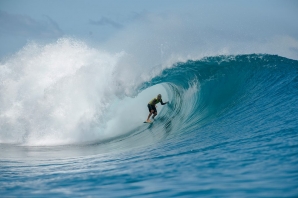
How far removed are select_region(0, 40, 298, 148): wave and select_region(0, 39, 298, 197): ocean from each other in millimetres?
46

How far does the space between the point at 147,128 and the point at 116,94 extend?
86.0 inches

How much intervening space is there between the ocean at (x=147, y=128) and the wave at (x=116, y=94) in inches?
1.8

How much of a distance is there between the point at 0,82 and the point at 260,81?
41.2ft

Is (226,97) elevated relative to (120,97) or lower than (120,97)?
lower

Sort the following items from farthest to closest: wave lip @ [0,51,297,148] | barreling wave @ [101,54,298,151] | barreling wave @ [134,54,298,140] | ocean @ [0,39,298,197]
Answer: wave lip @ [0,51,297,148]
barreling wave @ [134,54,298,140]
barreling wave @ [101,54,298,151]
ocean @ [0,39,298,197]

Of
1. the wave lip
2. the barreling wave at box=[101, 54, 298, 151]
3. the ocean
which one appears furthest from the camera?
the wave lip

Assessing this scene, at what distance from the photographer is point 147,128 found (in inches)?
404

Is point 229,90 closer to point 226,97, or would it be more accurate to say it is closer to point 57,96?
point 226,97

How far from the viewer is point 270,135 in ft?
15.7

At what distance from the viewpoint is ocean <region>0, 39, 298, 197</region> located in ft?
10.1

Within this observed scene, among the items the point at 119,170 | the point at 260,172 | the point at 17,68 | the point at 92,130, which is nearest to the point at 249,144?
the point at 260,172

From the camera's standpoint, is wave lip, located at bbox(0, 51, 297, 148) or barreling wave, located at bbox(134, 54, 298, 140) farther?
wave lip, located at bbox(0, 51, 297, 148)

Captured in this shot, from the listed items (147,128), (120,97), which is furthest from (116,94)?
(147,128)

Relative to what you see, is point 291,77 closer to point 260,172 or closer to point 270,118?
point 270,118
